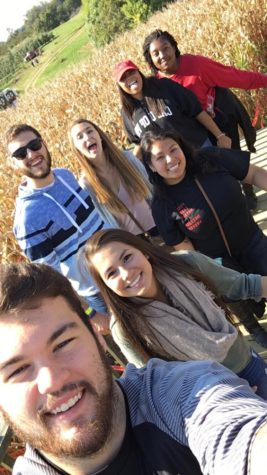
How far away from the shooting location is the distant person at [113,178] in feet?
9.66

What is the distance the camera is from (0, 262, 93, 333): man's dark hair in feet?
4.16

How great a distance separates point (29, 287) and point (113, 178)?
5.91 feet

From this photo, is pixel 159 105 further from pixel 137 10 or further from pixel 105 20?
pixel 105 20

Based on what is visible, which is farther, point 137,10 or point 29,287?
point 137,10

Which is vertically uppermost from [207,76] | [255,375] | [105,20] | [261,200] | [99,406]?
[105,20]

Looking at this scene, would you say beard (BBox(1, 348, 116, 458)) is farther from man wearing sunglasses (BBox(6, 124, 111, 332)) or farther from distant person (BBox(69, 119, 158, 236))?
distant person (BBox(69, 119, 158, 236))

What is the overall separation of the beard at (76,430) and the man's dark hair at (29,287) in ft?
0.80

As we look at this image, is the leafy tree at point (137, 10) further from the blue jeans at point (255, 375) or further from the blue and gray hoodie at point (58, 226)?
the blue jeans at point (255, 375)

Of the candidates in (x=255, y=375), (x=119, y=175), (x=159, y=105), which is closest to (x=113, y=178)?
(x=119, y=175)

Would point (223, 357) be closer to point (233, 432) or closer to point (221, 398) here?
point (221, 398)

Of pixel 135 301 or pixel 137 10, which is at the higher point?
pixel 137 10

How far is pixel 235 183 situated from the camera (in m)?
2.31

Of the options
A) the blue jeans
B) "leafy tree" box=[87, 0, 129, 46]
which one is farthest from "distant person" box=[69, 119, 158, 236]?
"leafy tree" box=[87, 0, 129, 46]

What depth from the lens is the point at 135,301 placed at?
1.87 metres
